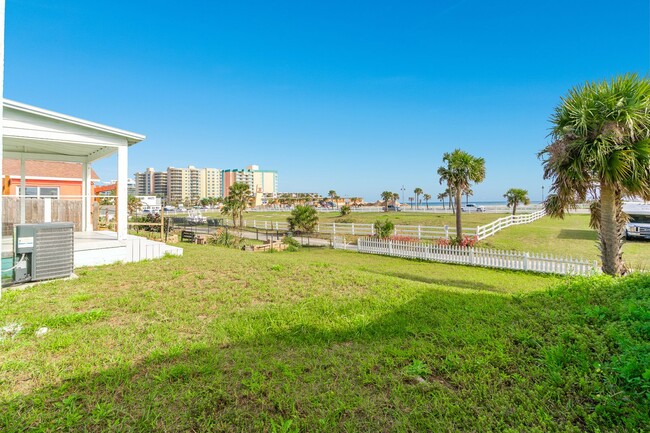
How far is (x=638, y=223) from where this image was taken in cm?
1739

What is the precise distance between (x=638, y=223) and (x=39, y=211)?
1201 inches

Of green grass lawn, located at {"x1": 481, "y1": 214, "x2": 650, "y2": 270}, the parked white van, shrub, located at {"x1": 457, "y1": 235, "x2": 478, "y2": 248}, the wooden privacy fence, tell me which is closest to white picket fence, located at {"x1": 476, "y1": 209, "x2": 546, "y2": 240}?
shrub, located at {"x1": 457, "y1": 235, "x2": 478, "y2": 248}

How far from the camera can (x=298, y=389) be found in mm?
2848

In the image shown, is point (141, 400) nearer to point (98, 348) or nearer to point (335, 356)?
point (98, 348)

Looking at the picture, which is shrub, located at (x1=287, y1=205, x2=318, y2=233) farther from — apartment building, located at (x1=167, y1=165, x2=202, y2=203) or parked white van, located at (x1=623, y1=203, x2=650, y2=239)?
apartment building, located at (x1=167, y1=165, x2=202, y2=203)

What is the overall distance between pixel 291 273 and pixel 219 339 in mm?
3364

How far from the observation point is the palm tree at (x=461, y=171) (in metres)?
18.9

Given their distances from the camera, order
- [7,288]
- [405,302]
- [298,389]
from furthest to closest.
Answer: [7,288] < [405,302] < [298,389]

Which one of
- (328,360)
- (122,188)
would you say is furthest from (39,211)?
(328,360)

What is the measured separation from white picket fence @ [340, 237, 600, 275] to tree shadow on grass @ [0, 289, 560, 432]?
6746 mm

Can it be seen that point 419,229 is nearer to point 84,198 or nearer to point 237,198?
point 84,198

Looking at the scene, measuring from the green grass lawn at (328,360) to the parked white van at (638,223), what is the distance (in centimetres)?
1692

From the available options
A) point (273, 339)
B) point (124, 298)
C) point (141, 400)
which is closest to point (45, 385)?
point (141, 400)

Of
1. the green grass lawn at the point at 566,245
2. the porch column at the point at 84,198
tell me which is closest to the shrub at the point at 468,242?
the green grass lawn at the point at 566,245
